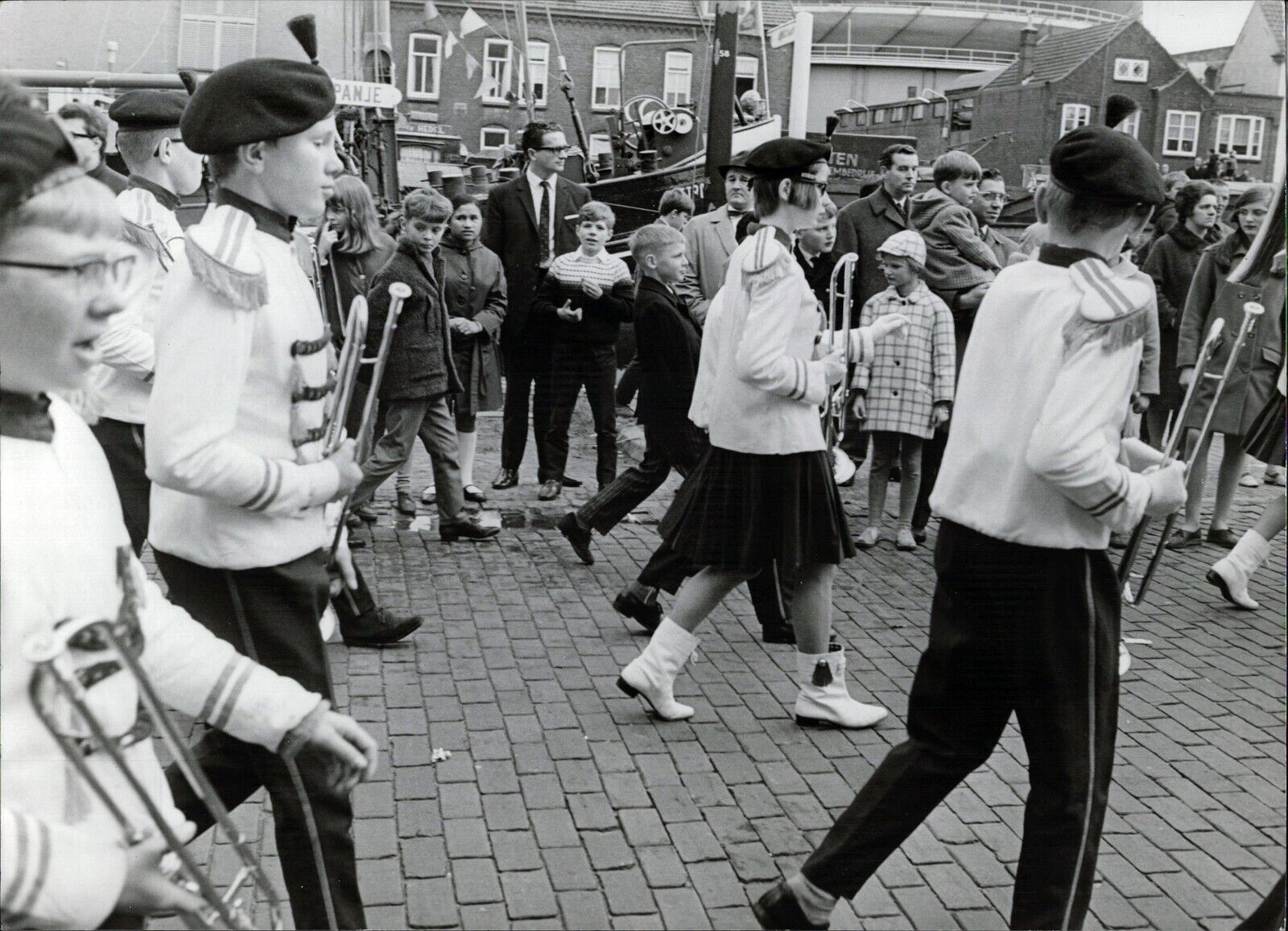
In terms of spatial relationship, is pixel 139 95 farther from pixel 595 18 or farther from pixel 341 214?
pixel 595 18

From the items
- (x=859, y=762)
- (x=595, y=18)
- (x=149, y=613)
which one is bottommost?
(x=859, y=762)

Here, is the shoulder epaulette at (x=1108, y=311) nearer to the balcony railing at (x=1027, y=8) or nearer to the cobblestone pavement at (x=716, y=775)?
the cobblestone pavement at (x=716, y=775)

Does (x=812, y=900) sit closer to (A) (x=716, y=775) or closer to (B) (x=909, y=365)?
(A) (x=716, y=775)

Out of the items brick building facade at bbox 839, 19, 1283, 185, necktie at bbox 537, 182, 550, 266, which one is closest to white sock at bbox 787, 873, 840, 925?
brick building facade at bbox 839, 19, 1283, 185

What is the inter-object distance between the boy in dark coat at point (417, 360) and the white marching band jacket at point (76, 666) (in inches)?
189

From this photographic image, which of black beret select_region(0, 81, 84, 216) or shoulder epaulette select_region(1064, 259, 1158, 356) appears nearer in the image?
black beret select_region(0, 81, 84, 216)

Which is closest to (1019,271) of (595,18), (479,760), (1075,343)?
(1075,343)

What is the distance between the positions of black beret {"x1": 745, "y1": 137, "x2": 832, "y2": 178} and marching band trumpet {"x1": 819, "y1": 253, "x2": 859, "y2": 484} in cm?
49

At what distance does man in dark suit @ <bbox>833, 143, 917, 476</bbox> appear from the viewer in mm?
7797

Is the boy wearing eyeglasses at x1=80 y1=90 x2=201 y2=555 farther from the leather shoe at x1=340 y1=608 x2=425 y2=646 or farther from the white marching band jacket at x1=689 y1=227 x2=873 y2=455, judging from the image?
the white marching band jacket at x1=689 y1=227 x2=873 y2=455

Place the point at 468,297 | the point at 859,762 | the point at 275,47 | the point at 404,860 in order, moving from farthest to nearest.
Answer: the point at 468,297
the point at 859,762
the point at 275,47
the point at 404,860

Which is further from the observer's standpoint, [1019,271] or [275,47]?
[275,47]

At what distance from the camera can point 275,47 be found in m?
3.95

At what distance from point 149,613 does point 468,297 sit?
603cm
